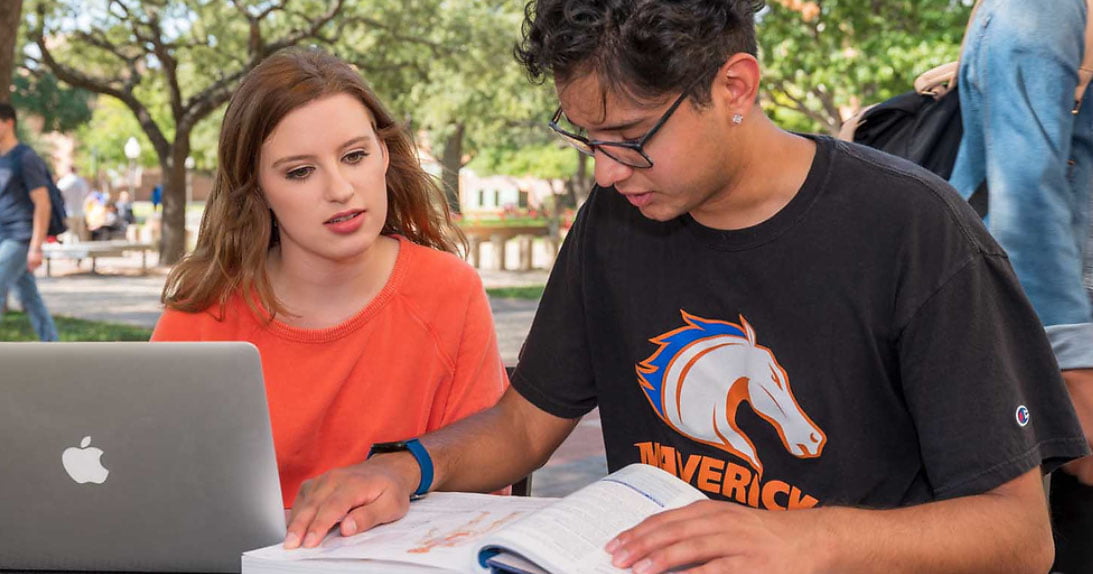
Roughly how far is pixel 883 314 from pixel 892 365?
0.08m

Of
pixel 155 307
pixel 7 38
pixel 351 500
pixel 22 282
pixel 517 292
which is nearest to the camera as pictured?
pixel 351 500

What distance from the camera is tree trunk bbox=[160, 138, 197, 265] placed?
18.8 metres

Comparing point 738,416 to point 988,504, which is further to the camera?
point 738,416

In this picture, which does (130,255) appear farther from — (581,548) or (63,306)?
(581,548)

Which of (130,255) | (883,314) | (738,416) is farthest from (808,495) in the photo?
(130,255)

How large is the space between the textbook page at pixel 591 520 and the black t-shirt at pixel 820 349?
24cm

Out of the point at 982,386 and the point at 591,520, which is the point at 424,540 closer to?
the point at 591,520

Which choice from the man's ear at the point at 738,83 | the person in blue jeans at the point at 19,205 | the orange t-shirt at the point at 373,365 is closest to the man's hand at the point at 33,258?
the person in blue jeans at the point at 19,205

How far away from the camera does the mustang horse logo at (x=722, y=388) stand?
1703mm

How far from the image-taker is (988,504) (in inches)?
57.7

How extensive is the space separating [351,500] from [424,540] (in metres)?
0.16

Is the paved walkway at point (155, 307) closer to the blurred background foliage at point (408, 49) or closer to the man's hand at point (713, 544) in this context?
the blurred background foliage at point (408, 49)

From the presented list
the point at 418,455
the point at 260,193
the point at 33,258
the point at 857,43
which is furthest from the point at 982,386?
the point at 857,43

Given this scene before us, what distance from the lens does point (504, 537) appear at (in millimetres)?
1289
